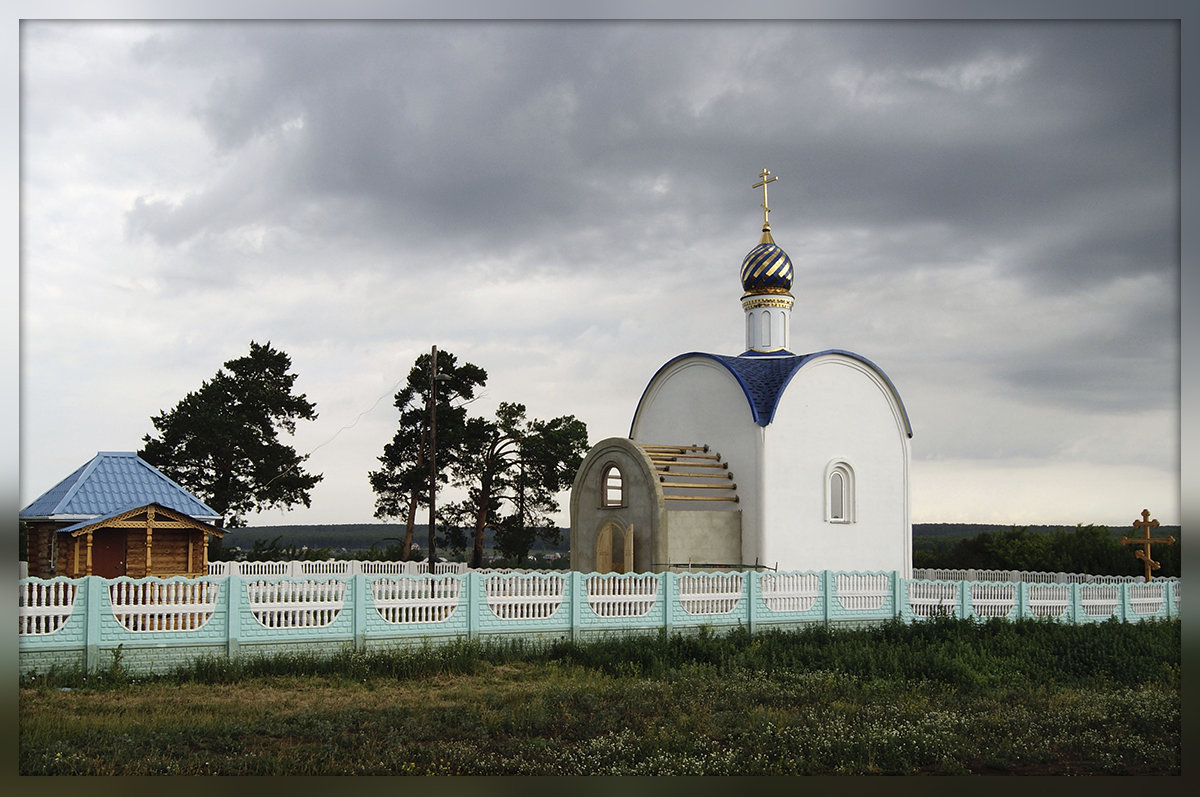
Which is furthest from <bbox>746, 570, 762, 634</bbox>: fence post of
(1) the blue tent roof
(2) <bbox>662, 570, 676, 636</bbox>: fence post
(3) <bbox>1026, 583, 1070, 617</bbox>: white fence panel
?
(1) the blue tent roof

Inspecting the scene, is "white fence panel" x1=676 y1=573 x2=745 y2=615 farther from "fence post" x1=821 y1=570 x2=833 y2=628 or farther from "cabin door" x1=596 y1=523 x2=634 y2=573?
"cabin door" x1=596 y1=523 x2=634 y2=573

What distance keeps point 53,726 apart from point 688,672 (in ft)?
19.3

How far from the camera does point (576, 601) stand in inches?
497

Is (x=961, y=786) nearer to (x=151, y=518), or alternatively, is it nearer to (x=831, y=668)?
(x=831, y=668)

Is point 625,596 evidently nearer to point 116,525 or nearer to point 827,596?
point 827,596

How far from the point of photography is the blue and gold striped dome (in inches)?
781

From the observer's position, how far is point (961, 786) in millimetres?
7699

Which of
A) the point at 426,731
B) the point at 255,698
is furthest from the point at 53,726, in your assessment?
the point at 426,731

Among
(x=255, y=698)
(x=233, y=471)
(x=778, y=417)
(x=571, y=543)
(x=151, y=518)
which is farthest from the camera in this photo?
(x=233, y=471)

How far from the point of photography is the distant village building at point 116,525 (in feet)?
46.1

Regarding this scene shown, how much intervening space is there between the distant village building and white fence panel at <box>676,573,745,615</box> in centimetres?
659

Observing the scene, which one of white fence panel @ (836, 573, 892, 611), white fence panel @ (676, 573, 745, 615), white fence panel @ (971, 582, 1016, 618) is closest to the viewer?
white fence panel @ (676, 573, 745, 615)

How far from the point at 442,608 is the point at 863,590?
617 cm

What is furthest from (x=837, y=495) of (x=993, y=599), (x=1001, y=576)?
(x=1001, y=576)
